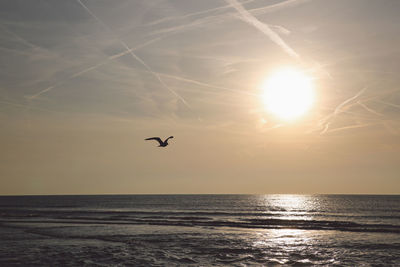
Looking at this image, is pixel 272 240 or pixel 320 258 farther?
pixel 272 240

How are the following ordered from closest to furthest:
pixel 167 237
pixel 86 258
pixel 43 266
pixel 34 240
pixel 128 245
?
1. pixel 43 266
2. pixel 86 258
3. pixel 128 245
4. pixel 34 240
5. pixel 167 237

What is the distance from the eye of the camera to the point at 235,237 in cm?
3697

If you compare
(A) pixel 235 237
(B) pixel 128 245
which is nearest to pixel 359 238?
(A) pixel 235 237

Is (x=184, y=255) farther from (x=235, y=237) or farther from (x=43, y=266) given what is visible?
(x=235, y=237)

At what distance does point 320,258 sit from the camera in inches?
1013

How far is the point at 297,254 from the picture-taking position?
27188mm

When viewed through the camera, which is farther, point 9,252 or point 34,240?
point 34,240

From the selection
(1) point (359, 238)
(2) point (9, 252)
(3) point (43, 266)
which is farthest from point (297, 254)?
(2) point (9, 252)

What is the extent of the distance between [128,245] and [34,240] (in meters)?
9.94

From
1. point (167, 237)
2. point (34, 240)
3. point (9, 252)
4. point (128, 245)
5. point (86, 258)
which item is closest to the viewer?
point (86, 258)

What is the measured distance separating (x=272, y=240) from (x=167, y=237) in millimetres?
10659

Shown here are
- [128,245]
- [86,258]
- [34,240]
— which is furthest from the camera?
[34,240]

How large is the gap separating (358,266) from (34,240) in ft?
93.0

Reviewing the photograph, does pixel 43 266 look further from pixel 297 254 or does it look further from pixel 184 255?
pixel 297 254
